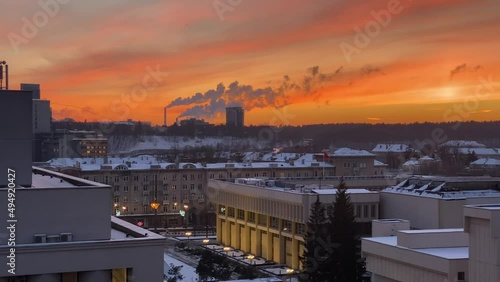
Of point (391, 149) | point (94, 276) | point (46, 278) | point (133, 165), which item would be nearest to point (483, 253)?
point (94, 276)

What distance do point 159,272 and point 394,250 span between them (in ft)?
28.9

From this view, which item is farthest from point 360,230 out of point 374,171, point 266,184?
point 374,171

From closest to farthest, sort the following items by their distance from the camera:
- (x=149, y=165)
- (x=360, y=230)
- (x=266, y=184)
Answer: (x=360, y=230)
(x=266, y=184)
(x=149, y=165)

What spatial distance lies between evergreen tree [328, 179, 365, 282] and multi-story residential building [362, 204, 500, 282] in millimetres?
3459

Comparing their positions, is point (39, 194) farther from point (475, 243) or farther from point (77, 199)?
point (475, 243)

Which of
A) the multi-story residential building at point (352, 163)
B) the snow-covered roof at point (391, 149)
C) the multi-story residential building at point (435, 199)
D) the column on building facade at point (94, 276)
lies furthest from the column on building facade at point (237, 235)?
the snow-covered roof at point (391, 149)

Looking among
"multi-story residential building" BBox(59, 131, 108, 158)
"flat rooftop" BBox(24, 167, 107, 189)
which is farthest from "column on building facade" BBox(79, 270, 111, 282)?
"multi-story residential building" BBox(59, 131, 108, 158)

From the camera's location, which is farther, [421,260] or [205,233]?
[205,233]

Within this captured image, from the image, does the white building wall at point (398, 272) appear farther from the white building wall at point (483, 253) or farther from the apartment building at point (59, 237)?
the apartment building at point (59, 237)

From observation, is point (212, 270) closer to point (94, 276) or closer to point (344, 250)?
point (344, 250)

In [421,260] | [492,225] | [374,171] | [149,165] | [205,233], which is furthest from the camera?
[374,171]

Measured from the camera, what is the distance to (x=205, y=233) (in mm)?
45469

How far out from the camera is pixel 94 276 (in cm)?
1013

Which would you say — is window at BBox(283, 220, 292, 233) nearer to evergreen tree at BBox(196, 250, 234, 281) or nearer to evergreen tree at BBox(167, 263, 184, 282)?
evergreen tree at BBox(196, 250, 234, 281)
